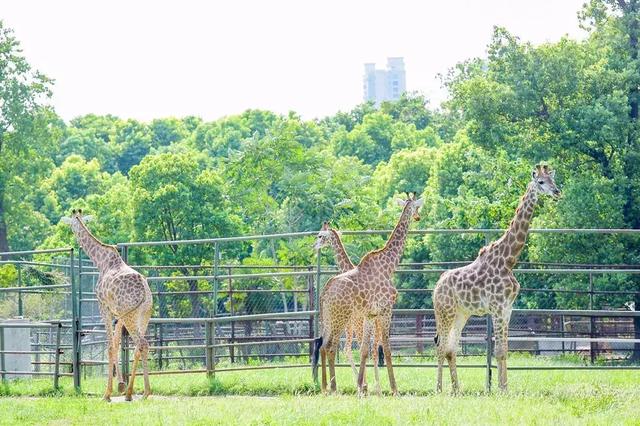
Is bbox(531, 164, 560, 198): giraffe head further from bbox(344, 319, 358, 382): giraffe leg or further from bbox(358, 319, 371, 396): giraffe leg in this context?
bbox(344, 319, 358, 382): giraffe leg

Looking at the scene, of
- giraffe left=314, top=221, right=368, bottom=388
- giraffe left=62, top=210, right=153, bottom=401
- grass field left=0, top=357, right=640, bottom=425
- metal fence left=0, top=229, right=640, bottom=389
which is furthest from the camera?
metal fence left=0, top=229, right=640, bottom=389

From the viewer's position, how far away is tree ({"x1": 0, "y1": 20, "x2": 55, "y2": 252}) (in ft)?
178

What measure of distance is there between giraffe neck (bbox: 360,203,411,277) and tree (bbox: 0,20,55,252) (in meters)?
40.3

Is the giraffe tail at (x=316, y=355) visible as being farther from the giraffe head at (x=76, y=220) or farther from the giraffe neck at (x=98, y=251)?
the giraffe head at (x=76, y=220)

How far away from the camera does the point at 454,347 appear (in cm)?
1602

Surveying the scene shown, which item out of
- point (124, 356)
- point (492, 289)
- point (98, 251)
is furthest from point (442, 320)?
point (124, 356)

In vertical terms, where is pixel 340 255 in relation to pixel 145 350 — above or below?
above

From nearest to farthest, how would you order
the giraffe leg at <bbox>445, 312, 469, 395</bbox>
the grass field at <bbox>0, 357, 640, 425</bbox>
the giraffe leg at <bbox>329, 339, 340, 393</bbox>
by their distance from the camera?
the grass field at <bbox>0, 357, 640, 425</bbox>, the giraffe leg at <bbox>445, 312, 469, 395</bbox>, the giraffe leg at <bbox>329, 339, 340, 393</bbox>

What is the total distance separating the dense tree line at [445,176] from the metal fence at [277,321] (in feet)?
3.73

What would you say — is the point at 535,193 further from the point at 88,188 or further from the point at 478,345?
the point at 88,188

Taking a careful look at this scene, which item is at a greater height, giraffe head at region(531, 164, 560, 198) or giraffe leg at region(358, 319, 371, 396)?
giraffe head at region(531, 164, 560, 198)

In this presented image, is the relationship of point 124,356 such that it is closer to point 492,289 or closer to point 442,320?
point 442,320

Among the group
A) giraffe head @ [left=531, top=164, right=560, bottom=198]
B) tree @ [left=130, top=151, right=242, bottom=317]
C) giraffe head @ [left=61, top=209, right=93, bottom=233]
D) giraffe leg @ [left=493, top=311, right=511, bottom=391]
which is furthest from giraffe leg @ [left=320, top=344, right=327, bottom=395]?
tree @ [left=130, top=151, right=242, bottom=317]

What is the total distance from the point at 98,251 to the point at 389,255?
161 inches
